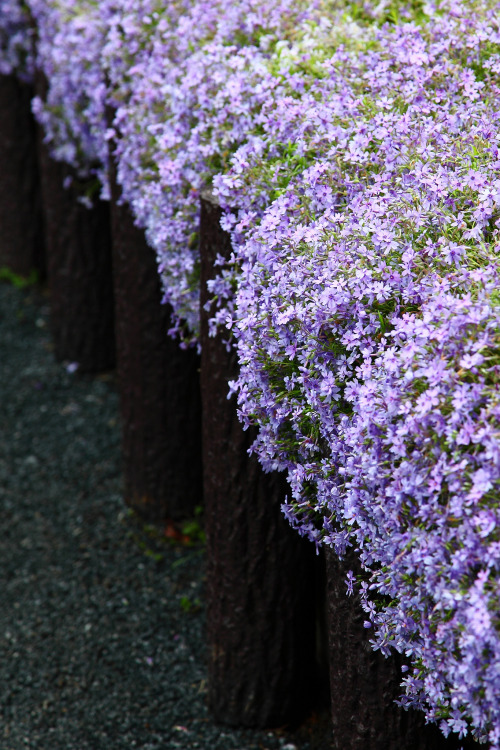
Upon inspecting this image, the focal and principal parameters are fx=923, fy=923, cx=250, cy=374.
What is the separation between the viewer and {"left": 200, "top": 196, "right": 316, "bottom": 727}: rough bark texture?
2.72 metres

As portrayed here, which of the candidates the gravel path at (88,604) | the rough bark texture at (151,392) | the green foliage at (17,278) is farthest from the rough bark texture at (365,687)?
the green foliage at (17,278)

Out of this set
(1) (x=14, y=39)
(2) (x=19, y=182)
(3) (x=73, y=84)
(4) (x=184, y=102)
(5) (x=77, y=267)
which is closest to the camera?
(4) (x=184, y=102)

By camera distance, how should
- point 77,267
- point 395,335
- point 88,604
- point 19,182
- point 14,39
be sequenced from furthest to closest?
point 19,182, point 14,39, point 77,267, point 88,604, point 395,335

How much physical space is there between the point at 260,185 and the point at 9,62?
3.81 m

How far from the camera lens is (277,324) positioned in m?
2.02

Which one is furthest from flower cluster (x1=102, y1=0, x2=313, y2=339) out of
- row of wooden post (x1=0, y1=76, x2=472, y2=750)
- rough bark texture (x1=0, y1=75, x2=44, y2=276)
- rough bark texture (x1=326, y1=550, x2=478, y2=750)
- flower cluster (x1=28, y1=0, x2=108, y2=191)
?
rough bark texture (x1=0, y1=75, x2=44, y2=276)

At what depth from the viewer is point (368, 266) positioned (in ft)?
6.37

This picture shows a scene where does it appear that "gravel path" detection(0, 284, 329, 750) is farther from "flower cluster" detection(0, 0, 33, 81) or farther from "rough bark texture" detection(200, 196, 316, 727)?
"flower cluster" detection(0, 0, 33, 81)

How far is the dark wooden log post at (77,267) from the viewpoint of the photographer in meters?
4.83

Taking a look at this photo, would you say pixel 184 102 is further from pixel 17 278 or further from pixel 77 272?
pixel 17 278

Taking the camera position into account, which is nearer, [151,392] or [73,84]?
[151,392]

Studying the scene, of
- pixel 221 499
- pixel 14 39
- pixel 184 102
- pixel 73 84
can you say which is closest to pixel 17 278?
pixel 14 39

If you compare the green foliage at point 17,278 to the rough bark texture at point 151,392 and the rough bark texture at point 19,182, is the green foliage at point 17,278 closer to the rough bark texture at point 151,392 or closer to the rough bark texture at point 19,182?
the rough bark texture at point 19,182

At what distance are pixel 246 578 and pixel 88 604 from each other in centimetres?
108
